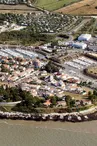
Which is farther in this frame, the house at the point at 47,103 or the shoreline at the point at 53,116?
the house at the point at 47,103

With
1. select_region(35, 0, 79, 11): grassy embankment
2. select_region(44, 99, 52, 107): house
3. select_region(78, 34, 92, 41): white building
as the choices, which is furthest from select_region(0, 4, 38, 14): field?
select_region(44, 99, 52, 107): house

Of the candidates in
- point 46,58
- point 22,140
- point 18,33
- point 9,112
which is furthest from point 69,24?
point 22,140

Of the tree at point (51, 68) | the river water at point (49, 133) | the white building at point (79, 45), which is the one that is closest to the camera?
the river water at point (49, 133)

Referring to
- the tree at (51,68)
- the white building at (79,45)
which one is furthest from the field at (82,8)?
the tree at (51,68)

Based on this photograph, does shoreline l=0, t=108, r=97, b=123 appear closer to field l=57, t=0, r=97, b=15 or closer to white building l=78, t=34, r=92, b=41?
white building l=78, t=34, r=92, b=41

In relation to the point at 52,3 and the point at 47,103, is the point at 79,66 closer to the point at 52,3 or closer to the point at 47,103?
the point at 47,103

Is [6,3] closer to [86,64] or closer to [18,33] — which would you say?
[18,33]

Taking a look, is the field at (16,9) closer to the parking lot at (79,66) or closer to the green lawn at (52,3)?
the green lawn at (52,3)
